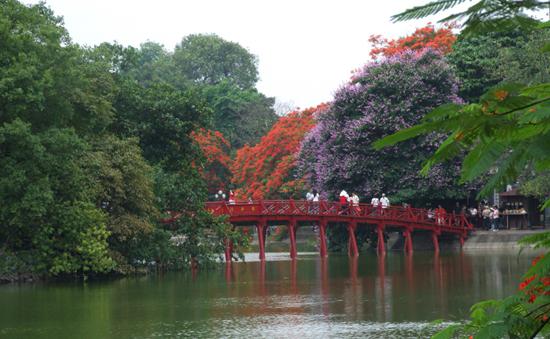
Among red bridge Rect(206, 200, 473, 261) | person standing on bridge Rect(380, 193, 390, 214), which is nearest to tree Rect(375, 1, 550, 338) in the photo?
red bridge Rect(206, 200, 473, 261)

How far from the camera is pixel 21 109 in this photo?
3303 cm

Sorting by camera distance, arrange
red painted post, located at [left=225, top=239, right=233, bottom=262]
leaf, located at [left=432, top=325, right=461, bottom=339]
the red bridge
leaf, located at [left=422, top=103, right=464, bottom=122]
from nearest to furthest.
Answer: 1. leaf, located at [left=422, top=103, right=464, bottom=122]
2. leaf, located at [left=432, top=325, right=461, bottom=339]
3. red painted post, located at [left=225, top=239, right=233, bottom=262]
4. the red bridge

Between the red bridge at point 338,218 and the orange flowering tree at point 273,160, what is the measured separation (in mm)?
14322

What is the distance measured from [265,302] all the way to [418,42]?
115 ft

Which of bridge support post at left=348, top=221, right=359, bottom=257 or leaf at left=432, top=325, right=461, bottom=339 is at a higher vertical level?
bridge support post at left=348, top=221, right=359, bottom=257

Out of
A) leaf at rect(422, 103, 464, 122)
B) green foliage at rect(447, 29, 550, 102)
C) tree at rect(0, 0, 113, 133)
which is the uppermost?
green foliage at rect(447, 29, 550, 102)

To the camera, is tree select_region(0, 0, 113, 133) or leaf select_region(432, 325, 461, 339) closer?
leaf select_region(432, 325, 461, 339)

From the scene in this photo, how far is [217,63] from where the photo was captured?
10819 cm

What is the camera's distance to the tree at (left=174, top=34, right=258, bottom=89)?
108 metres

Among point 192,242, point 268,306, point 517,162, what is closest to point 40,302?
point 268,306

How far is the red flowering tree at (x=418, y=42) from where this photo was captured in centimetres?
5872

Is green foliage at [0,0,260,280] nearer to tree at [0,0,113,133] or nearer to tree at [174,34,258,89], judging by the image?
tree at [0,0,113,133]

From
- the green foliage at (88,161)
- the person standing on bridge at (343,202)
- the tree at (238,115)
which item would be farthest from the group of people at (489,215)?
the tree at (238,115)

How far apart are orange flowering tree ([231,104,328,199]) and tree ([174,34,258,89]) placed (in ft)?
128
